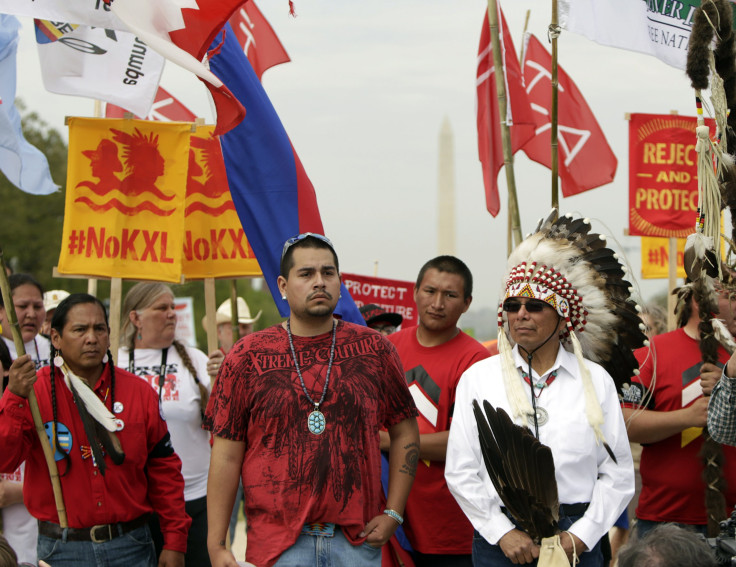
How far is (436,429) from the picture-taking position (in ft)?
16.8

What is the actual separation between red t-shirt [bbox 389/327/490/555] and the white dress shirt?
28.0 inches

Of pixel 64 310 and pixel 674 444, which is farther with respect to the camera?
pixel 674 444

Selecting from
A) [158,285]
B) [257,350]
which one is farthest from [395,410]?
[158,285]

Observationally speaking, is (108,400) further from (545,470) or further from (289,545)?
(545,470)

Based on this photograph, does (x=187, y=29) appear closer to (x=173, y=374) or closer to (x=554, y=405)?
(x=173, y=374)

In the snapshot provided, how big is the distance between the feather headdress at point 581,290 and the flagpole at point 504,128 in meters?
0.87

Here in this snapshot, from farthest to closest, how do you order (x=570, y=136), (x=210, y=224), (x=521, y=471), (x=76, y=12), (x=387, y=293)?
1. (x=570, y=136)
2. (x=387, y=293)
3. (x=210, y=224)
4. (x=76, y=12)
5. (x=521, y=471)

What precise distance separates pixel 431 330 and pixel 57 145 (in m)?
34.7

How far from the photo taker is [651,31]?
6.72m

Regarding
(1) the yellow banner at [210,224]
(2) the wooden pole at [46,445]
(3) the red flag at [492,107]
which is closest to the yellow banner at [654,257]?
(3) the red flag at [492,107]

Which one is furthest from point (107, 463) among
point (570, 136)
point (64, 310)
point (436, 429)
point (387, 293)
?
point (570, 136)

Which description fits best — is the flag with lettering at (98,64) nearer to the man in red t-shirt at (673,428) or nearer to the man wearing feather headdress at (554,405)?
the man wearing feather headdress at (554,405)

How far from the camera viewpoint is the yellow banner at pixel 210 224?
21.9ft

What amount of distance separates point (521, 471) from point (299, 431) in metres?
0.92
